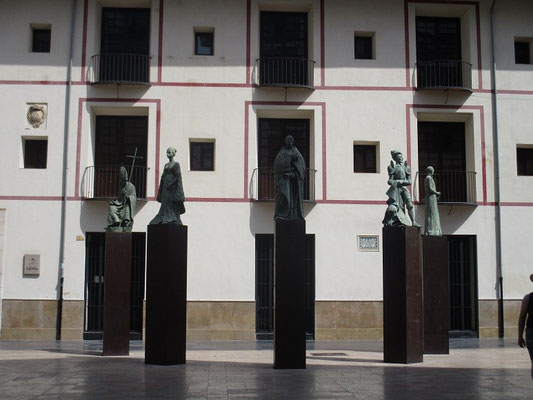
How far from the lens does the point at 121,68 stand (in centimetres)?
2284

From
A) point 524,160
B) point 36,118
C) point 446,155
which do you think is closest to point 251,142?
point 446,155

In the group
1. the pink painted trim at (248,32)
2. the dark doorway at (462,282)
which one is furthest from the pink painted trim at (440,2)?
the dark doorway at (462,282)

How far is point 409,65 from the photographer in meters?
23.1

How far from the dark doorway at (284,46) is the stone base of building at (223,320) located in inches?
299

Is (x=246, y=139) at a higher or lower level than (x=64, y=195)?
higher

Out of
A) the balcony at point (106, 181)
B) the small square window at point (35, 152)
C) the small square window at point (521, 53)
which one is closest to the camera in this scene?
the balcony at point (106, 181)

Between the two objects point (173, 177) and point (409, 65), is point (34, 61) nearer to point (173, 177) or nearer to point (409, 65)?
point (173, 177)

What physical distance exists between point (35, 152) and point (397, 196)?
42.0 ft

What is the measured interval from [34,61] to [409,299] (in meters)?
14.8

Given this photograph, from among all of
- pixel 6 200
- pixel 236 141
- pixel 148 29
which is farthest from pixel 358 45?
pixel 6 200

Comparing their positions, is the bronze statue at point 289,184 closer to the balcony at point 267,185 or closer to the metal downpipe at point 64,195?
the balcony at point 267,185

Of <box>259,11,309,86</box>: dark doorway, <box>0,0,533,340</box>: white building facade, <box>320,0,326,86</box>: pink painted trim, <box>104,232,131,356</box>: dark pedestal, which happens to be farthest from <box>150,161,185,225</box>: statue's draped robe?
<box>320,0,326,86</box>: pink painted trim

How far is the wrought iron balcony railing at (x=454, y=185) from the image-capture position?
2289cm

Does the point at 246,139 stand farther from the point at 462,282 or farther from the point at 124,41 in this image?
the point at 462,282
